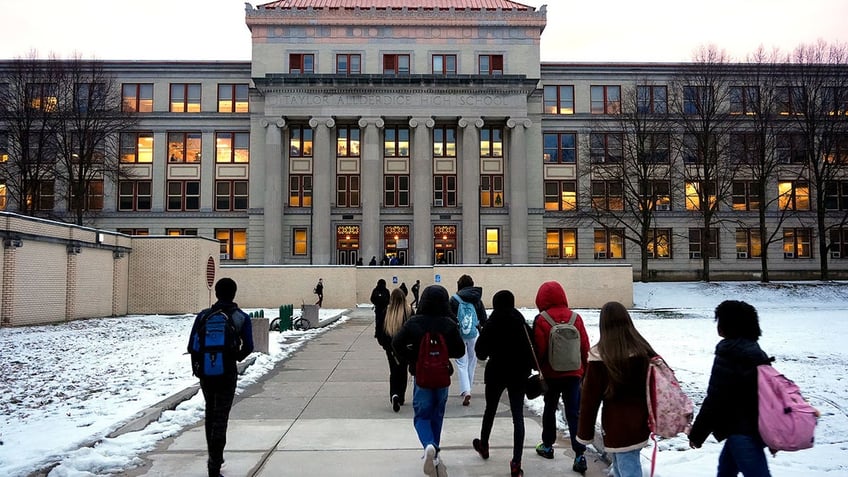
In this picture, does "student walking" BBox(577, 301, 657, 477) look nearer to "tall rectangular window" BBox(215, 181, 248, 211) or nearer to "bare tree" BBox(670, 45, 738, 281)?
"bare tree" BBox(670, 45, 738, 281)

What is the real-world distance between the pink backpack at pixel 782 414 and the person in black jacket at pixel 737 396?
11 cm

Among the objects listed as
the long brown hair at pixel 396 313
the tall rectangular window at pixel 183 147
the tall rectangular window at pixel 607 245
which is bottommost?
the long brown hair at pixel 396 313

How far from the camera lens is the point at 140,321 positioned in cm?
2488

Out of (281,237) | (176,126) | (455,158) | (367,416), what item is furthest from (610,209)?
(367,416)

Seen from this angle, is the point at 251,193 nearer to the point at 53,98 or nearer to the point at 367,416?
the point at 53,98

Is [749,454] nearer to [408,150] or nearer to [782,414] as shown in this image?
[782,414]

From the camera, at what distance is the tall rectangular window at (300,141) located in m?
54.2

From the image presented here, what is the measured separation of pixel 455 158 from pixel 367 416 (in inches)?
1821

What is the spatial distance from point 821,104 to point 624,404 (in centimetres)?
5227

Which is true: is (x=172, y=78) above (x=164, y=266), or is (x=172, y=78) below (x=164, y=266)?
above

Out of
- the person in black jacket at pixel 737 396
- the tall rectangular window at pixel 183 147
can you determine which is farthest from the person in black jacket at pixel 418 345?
the tall rectangular window at pixel 183 147

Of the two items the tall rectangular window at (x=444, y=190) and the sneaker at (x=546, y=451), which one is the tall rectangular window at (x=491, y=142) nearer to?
the tall rectangular window at (x=444, y=190)

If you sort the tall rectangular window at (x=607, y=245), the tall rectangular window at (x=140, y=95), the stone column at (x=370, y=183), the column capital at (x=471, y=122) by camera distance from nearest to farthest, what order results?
the stone column at (x=370, y=183), the column capital at (x=471, y=122), the tall rectangular window at (x=140, y=95), the tall rectangular window at (x=607, y=245)

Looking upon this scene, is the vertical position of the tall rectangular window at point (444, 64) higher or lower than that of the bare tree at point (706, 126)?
higher
